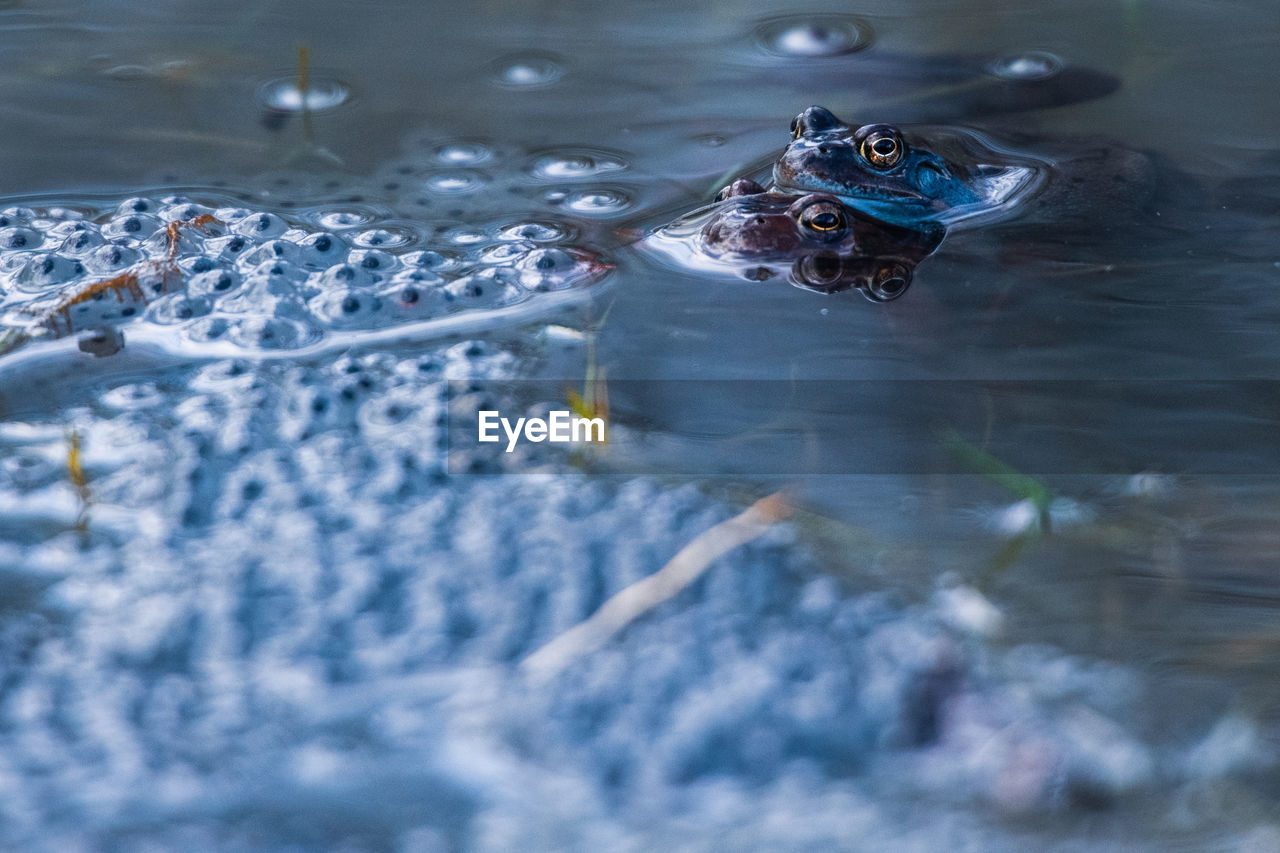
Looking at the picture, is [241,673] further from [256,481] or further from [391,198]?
[391,198]

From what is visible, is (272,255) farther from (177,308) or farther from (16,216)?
(16,216)

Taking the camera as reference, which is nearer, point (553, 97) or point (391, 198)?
point (391, 198)

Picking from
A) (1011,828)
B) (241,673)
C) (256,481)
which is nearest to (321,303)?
(256,481)

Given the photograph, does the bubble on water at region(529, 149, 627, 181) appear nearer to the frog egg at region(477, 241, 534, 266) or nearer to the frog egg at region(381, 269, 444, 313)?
the frog egg at region(477, 241, 534, 266)

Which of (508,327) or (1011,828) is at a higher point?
(508,327)

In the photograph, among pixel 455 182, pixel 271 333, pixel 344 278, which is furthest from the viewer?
pixel 455 182

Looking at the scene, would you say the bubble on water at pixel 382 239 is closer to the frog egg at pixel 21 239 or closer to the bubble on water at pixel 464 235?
the bubble on water at pixel 464 235

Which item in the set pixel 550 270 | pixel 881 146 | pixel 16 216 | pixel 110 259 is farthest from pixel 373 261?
pixel 881 146
